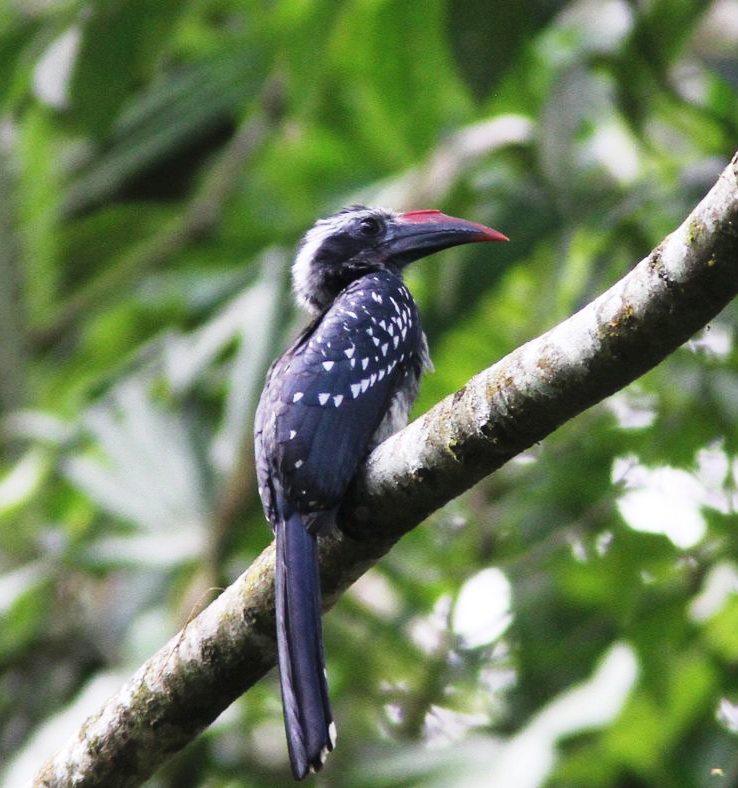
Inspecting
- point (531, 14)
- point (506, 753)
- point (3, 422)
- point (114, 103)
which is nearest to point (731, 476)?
point (506, 753)

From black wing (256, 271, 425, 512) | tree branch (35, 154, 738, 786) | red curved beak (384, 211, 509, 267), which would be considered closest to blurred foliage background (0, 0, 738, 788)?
red curved beak (384, 211, 509, 267)

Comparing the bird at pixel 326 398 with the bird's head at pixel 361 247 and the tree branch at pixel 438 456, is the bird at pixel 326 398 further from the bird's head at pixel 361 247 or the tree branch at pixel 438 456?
the tree branch at pixel 438 456

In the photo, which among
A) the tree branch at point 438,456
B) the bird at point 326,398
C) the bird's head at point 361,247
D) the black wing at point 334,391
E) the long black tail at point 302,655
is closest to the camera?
the tree branch at point 438,456

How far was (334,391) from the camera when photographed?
132 inches

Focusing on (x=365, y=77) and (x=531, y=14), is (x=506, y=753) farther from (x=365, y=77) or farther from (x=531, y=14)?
(x=365, y=77)

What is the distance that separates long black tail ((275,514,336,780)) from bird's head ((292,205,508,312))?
5.15ft

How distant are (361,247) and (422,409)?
916 millimetres

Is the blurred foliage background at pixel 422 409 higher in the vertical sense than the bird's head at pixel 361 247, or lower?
lower

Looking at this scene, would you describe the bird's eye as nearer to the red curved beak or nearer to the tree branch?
the red curved beak

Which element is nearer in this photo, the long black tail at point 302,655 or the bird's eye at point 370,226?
the long black tail at point 302,655

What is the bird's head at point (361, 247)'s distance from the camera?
4.37m

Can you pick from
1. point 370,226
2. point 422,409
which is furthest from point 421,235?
point 422,409

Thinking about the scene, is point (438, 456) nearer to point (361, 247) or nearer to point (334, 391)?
point (334, 391)

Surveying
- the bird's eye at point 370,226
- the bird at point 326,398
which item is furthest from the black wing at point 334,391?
the bird's eye at point 370,226
